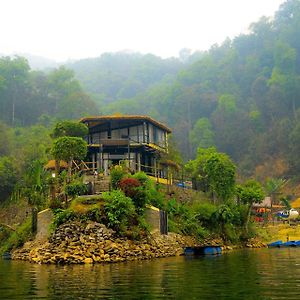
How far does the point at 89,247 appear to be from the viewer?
87.3 ft

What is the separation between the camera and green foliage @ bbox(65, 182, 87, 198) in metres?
31.1

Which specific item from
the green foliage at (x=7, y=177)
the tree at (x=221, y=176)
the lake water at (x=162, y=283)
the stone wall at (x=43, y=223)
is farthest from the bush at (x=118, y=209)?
the green foliage at (x=7, y=177)

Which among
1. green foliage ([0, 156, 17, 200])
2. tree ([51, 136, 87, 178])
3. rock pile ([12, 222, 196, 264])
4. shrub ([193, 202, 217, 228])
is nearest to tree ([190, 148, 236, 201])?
shrub ([193, 202, 217, 228])

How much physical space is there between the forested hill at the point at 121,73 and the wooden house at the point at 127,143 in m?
80.9

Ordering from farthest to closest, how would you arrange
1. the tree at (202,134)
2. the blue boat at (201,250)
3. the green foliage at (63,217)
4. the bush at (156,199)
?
the tree at (202,134)
the bush at (156,199)
the blue boat at (201,250)
the green foliage at (63,217)

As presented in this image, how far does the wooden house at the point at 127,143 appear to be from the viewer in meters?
41.8

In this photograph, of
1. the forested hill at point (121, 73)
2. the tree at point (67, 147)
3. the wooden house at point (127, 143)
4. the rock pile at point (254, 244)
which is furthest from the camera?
the forested hill at point (121, 73)

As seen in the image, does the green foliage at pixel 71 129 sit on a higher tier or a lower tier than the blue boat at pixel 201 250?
higher

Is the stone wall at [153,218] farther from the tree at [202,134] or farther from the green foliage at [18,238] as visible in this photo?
the tree at [202,134]

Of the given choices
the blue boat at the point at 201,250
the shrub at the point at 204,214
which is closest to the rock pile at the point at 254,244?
the shrub at the point at 204,214

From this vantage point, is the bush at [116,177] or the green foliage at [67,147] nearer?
the bush at [116,177]

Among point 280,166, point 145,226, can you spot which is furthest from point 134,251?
point 280,166

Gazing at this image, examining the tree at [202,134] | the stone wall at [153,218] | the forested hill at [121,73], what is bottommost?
the stone wall at [153,218]

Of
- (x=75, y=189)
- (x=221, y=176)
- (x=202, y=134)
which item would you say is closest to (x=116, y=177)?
(x=75, y=189)
